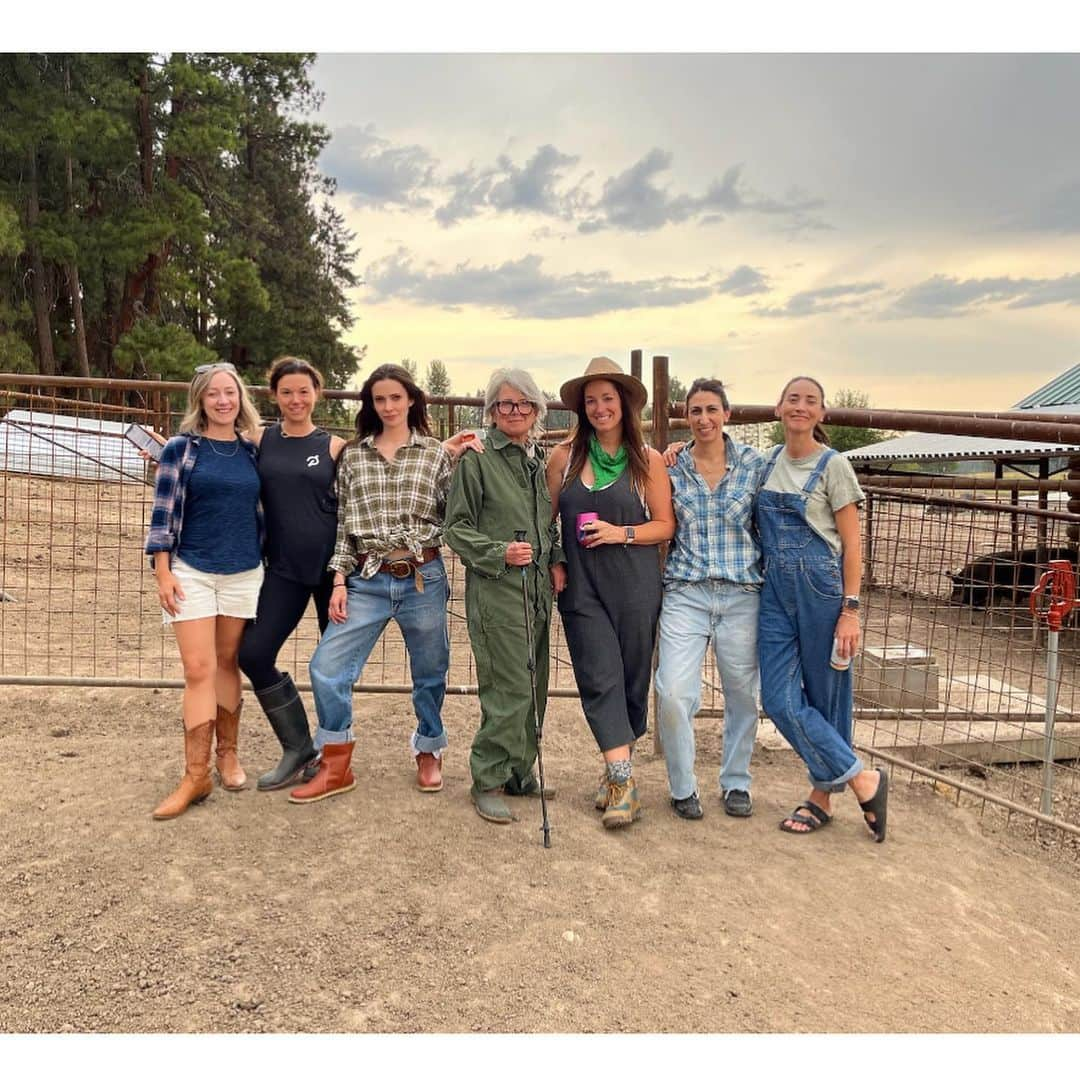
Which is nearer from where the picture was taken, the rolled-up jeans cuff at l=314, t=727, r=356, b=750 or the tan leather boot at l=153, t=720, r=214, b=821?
the tan leather boot at l=153, t=720, r=214, b=821

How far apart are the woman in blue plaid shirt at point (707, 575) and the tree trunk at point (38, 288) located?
82.0 ft

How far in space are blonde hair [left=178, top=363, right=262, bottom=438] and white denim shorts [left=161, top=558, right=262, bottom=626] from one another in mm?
544

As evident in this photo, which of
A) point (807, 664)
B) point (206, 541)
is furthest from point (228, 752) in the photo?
point (807, 664)

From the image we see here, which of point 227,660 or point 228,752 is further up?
point 227,660

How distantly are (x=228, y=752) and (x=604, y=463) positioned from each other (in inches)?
81.4

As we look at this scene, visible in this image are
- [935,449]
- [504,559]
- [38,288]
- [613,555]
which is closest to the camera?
[504,559]

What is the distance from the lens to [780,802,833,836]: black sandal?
381 cm

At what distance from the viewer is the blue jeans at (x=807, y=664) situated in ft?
11.7

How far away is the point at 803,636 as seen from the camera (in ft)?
11.9

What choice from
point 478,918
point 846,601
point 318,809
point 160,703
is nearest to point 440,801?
point 318,809

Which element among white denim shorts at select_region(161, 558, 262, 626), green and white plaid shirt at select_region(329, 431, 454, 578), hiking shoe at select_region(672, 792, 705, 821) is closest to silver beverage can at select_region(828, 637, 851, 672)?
hiking shoe at select_region(672, 792, 705, 821)

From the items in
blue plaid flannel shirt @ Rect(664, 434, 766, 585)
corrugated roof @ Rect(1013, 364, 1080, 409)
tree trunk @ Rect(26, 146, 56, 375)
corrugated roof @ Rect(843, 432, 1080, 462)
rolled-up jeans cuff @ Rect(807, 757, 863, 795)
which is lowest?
rolled-up jeans cuff @ Rect(807, 757, 863, 795)

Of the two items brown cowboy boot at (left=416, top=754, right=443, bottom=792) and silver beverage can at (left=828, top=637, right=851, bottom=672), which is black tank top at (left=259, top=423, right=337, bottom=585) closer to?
brown cowboy boot at (left=416, top=754, right=443, bottom=792)

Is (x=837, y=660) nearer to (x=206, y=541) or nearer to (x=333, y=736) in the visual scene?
(x=333, y=736)
